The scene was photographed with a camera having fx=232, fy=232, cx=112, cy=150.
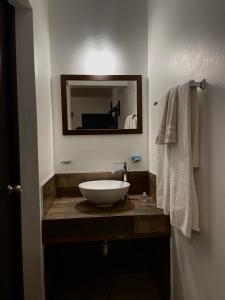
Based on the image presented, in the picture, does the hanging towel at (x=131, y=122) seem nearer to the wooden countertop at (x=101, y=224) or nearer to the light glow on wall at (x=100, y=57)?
the light glow on wall at (x=100, y=57)

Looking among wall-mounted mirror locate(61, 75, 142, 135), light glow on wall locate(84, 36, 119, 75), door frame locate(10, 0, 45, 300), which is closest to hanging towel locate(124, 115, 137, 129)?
wall-mounted mirror locate(61, 75, 142, 135)

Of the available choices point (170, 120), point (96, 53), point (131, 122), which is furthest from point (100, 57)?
point (170, 120)

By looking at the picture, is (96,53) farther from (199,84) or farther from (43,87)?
(199,84)

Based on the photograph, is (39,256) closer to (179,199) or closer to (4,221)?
(4,221)

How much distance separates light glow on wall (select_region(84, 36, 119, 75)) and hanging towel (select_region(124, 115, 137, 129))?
461 mm

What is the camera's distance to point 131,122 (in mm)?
2229

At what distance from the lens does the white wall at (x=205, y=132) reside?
109 cm

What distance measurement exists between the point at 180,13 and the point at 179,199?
117 centimetres

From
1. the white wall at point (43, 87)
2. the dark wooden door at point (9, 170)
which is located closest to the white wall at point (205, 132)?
the white wall at point (43, 87)

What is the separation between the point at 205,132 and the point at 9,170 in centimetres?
118

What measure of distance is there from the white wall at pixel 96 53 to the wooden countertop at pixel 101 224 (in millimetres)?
598

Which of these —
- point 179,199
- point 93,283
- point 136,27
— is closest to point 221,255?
point 179,199

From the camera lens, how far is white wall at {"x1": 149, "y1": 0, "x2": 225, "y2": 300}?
1088mm

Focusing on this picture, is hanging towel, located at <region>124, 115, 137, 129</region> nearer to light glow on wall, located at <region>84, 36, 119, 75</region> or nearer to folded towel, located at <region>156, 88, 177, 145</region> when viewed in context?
light glow on wall, located at <region>84, 36, 119, 75</region>
